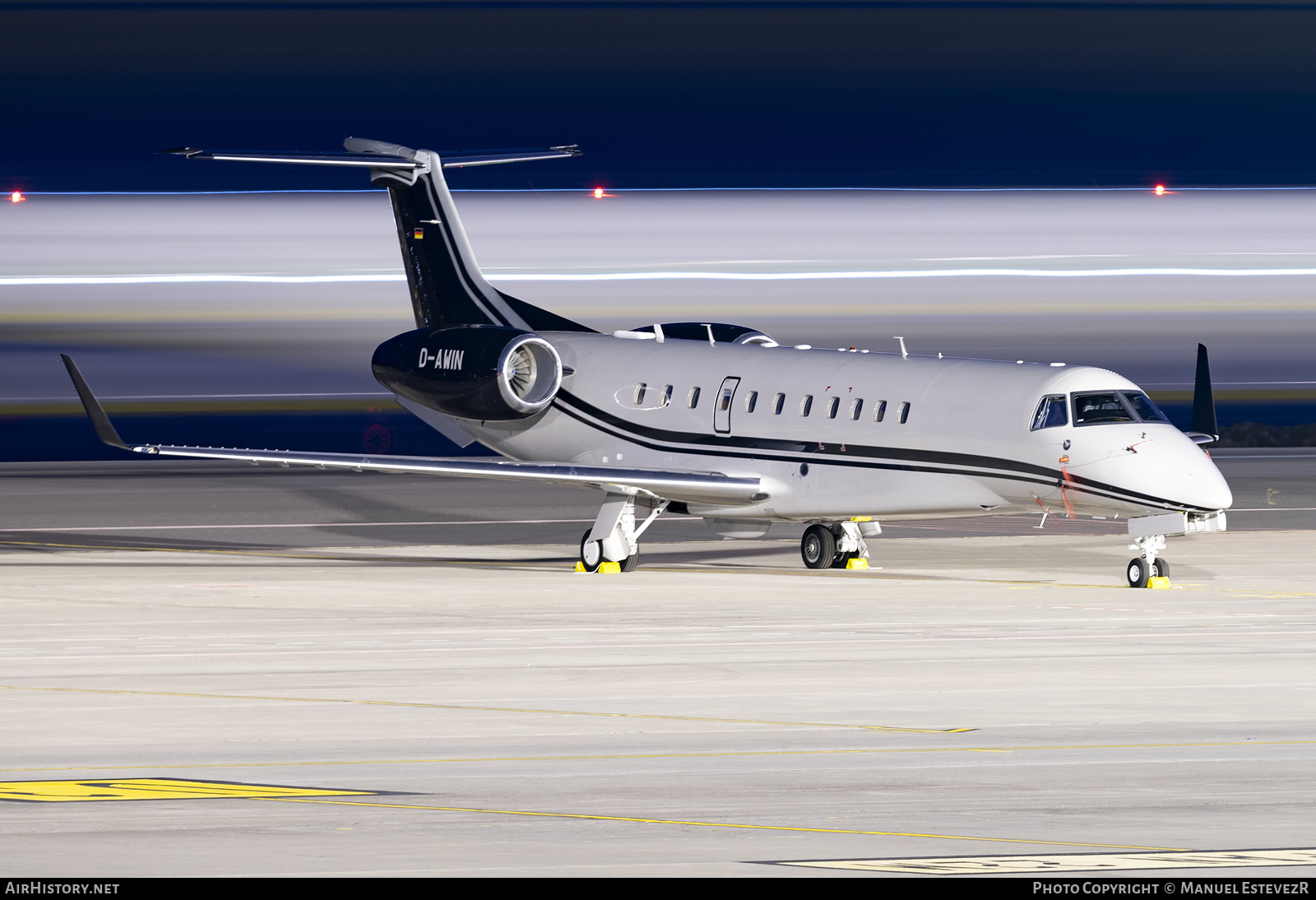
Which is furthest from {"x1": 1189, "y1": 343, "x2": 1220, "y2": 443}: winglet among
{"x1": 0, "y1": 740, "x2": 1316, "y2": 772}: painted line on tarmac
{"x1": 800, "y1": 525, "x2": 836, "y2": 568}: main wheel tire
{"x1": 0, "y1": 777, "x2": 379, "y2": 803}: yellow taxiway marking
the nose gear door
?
{"x1": 0, "y1": 777, "x2": 379, "y2": 803}: yellow taxiway marking

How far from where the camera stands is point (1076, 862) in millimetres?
9305

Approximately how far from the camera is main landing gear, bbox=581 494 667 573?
94.1ft

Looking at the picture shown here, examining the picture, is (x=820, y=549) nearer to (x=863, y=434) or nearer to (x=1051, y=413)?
(x=863, y=434)

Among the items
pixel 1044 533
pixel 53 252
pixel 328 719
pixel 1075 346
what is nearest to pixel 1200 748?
pixel 328 719

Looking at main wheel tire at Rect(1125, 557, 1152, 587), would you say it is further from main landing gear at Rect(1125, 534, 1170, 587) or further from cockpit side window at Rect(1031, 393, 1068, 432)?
cockpit side window at Rect(1031, 393, 1068, 432)

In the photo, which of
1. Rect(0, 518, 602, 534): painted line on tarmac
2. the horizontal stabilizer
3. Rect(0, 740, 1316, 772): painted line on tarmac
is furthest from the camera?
Rect(0, 518, 602, 534): painted line on tarmac

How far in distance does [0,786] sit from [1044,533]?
26.1 m

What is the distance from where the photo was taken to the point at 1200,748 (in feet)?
42.5

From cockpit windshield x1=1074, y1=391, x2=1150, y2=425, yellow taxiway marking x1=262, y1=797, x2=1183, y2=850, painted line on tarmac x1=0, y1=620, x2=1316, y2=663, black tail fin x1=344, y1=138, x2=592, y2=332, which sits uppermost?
black tail fin x1=344, y1=138, x2=592, y2=332

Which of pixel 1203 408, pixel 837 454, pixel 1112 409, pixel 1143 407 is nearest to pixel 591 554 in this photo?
pixel 837 454

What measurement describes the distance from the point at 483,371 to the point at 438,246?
178 inches

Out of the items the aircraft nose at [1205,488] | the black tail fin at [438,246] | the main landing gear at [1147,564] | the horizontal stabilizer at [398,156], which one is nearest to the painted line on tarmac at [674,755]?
the aircraft nose at [1205,488]

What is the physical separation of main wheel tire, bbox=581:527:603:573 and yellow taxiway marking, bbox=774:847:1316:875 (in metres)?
19.3
